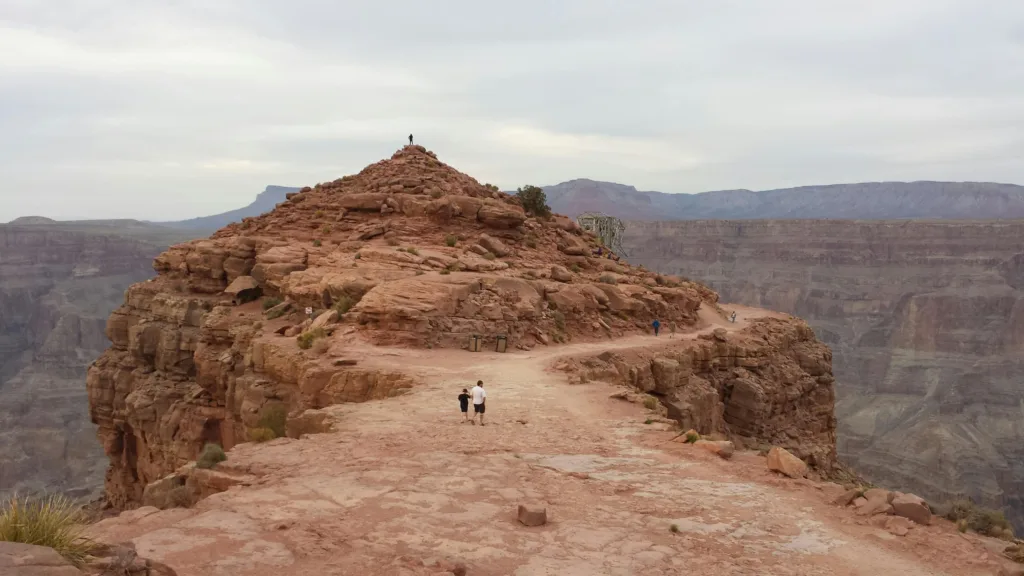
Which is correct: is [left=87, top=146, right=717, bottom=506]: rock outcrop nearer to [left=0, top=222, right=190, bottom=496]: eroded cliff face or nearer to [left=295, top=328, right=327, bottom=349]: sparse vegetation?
[left=295, top=328, right=327, bottom=349]: sparse vegetation

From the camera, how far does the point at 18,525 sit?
16.9 feet

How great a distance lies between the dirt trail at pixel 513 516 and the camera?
7.18 metres

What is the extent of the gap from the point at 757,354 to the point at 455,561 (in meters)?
21.9

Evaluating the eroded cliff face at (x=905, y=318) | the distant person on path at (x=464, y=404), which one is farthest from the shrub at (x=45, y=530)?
the eroded cliff face at (x=905, y=318)

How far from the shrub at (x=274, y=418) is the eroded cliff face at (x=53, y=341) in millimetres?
51983

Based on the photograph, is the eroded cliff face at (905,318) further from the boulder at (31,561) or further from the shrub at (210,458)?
the boulder at (31,561)

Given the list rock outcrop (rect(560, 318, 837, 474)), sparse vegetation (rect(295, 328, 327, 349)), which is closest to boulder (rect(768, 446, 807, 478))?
rock outcrop (rect(560, 318, 837, 474))

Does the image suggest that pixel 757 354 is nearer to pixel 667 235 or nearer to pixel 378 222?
pixel 378 222

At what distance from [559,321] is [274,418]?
9901mm

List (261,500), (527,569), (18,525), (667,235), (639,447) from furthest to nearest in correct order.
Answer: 1. (667,235)
2. (639,447)
3. (261,500)
4. (527,569)
5. (18,525)

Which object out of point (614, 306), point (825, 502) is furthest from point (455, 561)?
point (614, 306)

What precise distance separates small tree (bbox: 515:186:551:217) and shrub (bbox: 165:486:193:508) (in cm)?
2799

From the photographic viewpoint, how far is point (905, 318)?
101562 millimetres

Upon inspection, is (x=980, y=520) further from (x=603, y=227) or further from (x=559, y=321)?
(x=603, y=227)
